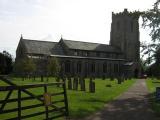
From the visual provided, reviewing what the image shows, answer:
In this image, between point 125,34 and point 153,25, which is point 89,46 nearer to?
point 125,34

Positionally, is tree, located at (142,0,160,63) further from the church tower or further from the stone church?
the church tower

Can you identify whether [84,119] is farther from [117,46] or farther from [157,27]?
[117,46]

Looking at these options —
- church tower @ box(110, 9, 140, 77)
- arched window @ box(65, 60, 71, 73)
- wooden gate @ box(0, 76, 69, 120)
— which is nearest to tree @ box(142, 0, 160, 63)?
wooden gate @ box(0, 76, 69, 120)

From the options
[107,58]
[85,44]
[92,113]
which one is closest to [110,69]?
[107,58]

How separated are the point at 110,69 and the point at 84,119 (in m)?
83.9

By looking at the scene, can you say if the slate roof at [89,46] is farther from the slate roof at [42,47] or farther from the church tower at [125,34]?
the slate roof at [42,47]

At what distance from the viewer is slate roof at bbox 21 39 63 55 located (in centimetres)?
7878

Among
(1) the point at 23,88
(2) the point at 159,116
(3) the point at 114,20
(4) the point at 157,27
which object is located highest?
(3) the point at 114,20

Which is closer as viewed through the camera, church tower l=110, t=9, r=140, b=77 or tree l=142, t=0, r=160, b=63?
tree l=142, t=0, r=160, b=63

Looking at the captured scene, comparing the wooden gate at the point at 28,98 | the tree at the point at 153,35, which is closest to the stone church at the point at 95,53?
the tree at the point at 153,35

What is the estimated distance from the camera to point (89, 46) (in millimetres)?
95000

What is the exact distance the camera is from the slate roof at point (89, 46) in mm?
90000

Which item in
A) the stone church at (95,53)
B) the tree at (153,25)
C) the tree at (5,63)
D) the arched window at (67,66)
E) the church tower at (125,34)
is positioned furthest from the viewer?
the church tower at (125,34)

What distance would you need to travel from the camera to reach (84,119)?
46.0ft
